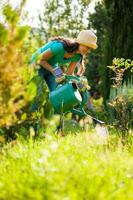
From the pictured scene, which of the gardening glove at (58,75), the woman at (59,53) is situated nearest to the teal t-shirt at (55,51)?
the woman at (59,53)

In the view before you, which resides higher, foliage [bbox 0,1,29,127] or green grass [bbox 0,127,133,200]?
foliage [bbox 0,1,29,127]

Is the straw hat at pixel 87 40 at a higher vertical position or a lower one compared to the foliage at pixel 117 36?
higher

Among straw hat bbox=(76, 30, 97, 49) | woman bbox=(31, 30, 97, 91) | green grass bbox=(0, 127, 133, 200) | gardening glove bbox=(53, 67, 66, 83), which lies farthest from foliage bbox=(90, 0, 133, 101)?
green grass bbox=(0, 127, 133, 200)

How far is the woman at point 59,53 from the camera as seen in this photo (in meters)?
5.68

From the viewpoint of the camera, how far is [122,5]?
11.6 m

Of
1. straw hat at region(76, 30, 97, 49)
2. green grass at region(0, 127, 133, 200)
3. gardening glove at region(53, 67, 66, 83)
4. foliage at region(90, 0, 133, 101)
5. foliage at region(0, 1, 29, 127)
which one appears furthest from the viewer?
foliage at region(90, 0, 133, 101)

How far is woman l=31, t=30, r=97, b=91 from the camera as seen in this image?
568cm

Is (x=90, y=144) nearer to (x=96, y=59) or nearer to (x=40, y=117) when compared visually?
(x=40, y=117)

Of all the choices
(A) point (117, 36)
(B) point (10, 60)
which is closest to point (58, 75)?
(B) point (10, 60)

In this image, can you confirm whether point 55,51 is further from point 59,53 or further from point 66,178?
point 66,178

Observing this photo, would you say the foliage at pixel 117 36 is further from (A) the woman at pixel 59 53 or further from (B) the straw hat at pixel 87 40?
(B) the straw hat at pixel 87 40

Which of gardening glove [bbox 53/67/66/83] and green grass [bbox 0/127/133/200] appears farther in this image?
gardening glove [bbox 53/67/66/83]

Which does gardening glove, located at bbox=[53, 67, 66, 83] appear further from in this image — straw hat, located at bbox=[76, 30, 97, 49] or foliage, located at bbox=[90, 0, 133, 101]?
foliage, located at bbox=[90, 0, 133, 101]

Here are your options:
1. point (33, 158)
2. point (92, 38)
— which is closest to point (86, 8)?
point (92, 38)
